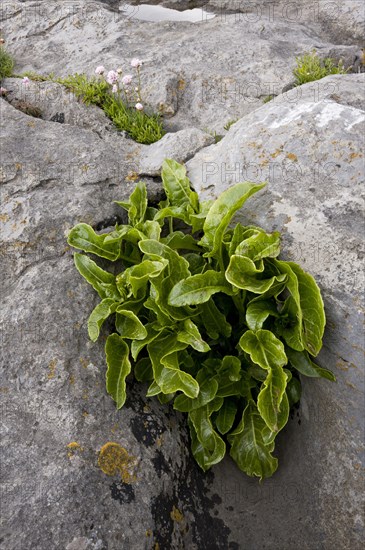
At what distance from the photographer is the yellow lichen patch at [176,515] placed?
10.3 feet

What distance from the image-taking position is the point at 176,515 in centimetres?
317

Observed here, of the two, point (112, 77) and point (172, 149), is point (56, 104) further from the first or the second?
point (172, 149)

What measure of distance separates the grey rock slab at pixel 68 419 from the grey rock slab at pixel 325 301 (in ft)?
1.46

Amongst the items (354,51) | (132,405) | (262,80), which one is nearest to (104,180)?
(132,405)

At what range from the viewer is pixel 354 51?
20.6ft

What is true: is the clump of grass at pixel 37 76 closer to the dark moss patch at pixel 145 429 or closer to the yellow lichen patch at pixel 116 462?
the dark moss patch at pixel 145 429

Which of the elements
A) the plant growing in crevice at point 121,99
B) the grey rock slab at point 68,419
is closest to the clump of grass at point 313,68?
the plant growing in crevice at point 121,99

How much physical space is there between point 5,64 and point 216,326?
4.96 meters

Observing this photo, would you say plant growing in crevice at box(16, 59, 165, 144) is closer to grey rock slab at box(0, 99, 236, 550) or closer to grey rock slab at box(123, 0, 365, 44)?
grey rock slab at box(0, 99, 236, 550)

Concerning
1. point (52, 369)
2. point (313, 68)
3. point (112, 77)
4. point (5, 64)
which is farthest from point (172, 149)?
point (5, 64)

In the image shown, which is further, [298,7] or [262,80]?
[298,7]

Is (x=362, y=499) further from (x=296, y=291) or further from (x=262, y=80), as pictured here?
(x=262, y=80)

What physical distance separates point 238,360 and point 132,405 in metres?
0.79

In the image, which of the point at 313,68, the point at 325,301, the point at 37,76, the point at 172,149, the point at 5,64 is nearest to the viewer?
the point at 325,301
